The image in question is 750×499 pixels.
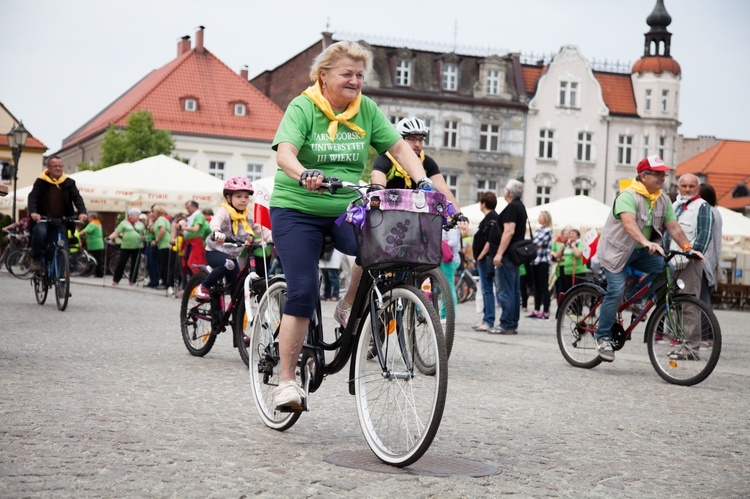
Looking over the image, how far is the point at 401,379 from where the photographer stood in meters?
5.22

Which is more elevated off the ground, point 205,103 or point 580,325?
point 205,103

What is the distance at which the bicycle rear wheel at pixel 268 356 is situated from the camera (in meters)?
6.24

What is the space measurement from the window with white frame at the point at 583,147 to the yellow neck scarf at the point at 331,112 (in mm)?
63663

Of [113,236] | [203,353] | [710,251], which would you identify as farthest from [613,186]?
[203,353]

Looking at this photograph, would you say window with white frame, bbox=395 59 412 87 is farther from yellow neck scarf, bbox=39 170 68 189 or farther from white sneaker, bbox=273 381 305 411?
white sneaker, bbox=273 381 305 411

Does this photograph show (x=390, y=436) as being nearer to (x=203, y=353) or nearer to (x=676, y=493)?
(x=676, y=493)

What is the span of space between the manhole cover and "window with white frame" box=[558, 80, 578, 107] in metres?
64.0

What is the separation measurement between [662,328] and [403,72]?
56.5m

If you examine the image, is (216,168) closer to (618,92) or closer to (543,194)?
(543,194)

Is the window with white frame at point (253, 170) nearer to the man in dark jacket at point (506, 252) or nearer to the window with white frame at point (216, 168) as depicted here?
the window with white frame at point (216, 168)

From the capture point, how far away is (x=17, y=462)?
487 centimetres

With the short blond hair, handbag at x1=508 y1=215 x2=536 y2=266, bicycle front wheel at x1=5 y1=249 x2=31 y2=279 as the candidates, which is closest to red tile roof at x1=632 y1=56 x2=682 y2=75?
bicycle front wheel at x1=5 y1=249 x2=31 y2=279

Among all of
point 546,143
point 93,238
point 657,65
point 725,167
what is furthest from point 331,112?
point 725,167

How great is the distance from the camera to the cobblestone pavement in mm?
4770
